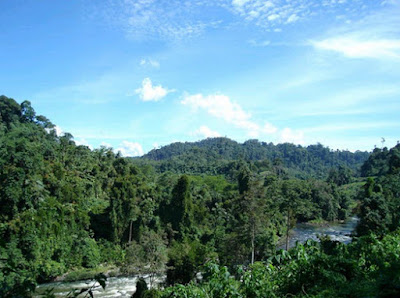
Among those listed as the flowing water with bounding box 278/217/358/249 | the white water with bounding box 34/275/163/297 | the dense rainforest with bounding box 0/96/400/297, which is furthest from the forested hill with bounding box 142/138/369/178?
the white water with bounding box 34/275/163/297

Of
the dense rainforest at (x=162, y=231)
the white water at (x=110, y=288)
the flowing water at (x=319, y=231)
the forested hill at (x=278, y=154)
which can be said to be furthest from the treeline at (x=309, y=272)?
the forested hill at (x=278, y=154)

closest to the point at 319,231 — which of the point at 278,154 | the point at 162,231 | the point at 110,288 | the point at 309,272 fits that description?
the point at 162,231

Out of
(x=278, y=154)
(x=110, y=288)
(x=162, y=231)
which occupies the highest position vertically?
(x=278, y=154)

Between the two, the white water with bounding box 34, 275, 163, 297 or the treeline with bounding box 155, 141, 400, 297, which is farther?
the white water with bounding box 34, 275, 163, 297

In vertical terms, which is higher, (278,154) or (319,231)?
(278,154)

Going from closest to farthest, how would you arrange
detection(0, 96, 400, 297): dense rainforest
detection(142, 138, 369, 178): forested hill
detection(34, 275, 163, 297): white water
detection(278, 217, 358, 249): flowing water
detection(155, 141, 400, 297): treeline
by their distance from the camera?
detection(155, 141, 400, 297): treeline
detection(0, 96, 400, 297): dense rainforest
detection(34, 275, 163, 297): white water
detection(278, 217, 358, 249): flowing water
detection(142, 138, 369, 178): forested hill

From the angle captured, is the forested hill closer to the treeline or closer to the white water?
the white water

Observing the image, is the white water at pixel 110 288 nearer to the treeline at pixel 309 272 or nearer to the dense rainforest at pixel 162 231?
the dense rainforest at pixel 162 231

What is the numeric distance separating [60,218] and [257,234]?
646 inches

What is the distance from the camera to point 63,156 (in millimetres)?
38750

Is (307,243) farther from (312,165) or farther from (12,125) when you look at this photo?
(312,165)

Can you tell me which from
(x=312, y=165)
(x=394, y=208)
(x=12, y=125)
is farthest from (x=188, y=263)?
(x=312, y=165)

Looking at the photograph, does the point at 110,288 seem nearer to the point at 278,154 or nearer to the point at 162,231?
the point at 162,231

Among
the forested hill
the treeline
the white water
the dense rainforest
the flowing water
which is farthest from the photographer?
the forested hill
